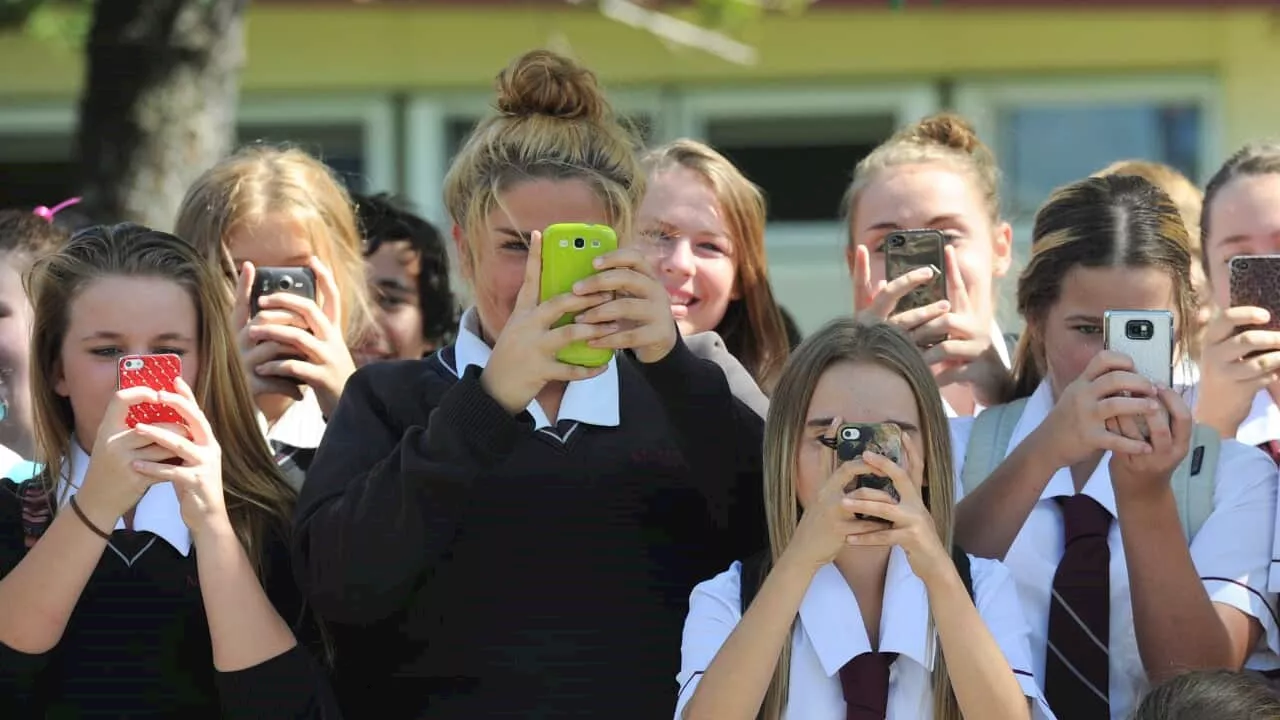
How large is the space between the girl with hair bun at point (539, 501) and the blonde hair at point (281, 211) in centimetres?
97

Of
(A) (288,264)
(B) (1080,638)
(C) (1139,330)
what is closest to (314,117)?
(A) (288,264)

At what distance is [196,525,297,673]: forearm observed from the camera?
3.31 m

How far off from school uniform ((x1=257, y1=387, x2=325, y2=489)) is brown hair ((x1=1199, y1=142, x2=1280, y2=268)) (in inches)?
82.8

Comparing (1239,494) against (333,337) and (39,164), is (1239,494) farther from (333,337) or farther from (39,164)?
(39,164)

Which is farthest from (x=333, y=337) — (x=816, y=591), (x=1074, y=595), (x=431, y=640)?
(x=1074, y=595)

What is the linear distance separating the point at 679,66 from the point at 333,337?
6.55 metres

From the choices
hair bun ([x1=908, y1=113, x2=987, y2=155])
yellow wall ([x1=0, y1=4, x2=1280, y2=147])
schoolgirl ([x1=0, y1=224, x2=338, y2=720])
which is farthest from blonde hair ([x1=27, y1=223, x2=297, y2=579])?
yellow wall ([x1=0, y1=4, x2=1280, y2=147])

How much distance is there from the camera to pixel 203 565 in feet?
11.0

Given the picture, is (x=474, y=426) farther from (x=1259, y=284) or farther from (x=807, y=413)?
(x=1259, y=284)

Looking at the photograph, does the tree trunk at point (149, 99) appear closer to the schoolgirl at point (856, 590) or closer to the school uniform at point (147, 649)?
the school uniform at point (147, 649)

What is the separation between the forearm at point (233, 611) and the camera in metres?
3.31

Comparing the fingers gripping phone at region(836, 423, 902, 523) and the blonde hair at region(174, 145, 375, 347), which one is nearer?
the fingers gripping phone at region(836, 423, 902, 523)

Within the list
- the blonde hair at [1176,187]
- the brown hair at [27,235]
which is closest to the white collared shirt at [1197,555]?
the blonde hair at [1176,187]

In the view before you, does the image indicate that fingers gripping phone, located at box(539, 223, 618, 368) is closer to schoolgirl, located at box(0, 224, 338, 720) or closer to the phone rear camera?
schoolgirl, located at box(0, 224, 338, 720)
